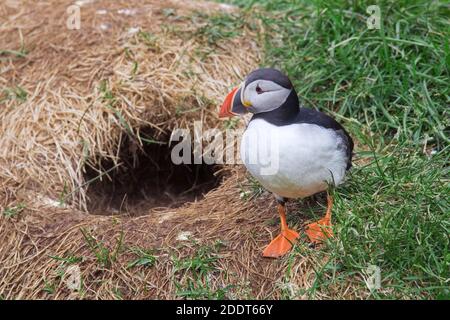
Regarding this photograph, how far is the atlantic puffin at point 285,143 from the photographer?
125 inches

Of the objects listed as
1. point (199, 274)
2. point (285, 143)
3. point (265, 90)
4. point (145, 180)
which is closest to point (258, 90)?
point (265, 90)

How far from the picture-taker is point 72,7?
5.25 m

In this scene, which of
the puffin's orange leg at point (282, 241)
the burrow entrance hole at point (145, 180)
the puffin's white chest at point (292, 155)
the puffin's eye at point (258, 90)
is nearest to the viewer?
the puffin's white chest at point (292, 155)

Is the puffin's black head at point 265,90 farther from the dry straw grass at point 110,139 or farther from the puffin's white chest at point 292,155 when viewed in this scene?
the dry straw grass at point 110,139

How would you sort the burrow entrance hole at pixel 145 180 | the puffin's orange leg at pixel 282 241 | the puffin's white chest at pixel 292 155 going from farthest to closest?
the burrow entrance hole at pixel 145 180 → the puffin's orange leg at pixel 282 241 → the puffin's white chest at pixel 292 155

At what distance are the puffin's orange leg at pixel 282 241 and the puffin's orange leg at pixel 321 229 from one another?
3.3 inches

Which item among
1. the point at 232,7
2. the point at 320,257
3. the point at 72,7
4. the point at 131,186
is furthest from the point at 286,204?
the point at 72,7

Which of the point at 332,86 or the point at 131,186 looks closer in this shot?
the point at 332,86

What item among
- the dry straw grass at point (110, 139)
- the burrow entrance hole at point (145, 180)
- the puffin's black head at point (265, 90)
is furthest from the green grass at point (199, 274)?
the burrow entrance hole at point (145, 180)

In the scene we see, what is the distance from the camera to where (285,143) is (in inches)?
124

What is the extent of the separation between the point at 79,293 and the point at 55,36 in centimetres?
228

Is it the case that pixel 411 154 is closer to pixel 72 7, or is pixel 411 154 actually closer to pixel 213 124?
pixel 213 124

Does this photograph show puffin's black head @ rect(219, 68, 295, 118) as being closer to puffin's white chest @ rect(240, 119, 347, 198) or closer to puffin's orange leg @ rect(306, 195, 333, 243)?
puffin's white chest @ rect(240, 119, 347, 198)
